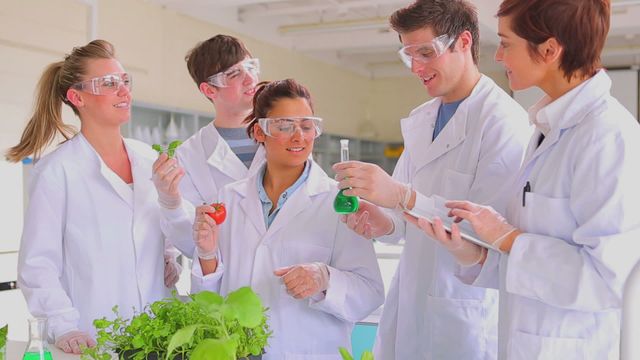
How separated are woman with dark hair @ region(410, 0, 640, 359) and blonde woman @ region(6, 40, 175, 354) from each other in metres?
1.03

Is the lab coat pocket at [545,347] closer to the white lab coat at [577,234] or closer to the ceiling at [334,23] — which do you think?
the white lab coat at [577,234]

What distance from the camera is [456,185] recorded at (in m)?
1.98

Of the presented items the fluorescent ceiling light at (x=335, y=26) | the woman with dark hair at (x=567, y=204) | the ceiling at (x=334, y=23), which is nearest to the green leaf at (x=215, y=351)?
the woman with dark hair at (x=567, y=204)

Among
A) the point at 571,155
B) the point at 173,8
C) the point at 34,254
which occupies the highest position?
the point at 173,8

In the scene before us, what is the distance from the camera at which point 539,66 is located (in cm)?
155

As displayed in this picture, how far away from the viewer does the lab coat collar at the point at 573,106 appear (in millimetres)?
1489

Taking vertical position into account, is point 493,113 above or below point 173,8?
below

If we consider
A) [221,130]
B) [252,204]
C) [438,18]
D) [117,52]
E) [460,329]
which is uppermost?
[117,52]

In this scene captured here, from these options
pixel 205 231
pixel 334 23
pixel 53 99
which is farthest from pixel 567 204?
pixel 334 23

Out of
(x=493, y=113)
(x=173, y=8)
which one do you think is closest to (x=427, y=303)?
(x=493, y=113)

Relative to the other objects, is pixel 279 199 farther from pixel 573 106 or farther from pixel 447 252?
pixel 573 106

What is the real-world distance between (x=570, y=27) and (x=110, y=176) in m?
1.44

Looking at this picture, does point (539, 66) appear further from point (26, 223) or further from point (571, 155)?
point (26, 223)

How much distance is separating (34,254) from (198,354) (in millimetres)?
1128
